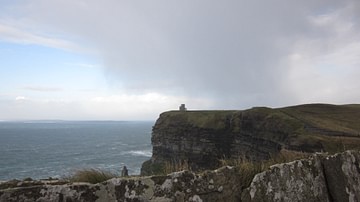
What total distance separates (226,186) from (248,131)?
183 ft

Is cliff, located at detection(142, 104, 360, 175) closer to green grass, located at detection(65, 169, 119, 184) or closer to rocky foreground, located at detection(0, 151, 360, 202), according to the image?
rocky foreground, located at detection(0, 151, 360, 202)

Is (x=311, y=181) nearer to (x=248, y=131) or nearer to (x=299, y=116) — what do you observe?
(x=248, y=131)

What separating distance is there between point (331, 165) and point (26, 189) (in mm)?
5478

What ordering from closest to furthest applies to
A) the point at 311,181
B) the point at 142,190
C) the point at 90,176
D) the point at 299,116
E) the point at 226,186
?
the point at 142,190, the point at 90,176, the point at 226,186, the point at 311,181, the point at 299,116

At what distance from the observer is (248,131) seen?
196ft

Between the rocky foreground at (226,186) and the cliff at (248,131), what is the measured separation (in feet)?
103

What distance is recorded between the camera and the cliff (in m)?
44.8

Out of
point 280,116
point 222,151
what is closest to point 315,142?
point 280,116

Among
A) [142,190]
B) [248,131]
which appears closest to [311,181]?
[142,190]

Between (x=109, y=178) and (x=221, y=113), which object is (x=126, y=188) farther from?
(x=221, y=113)

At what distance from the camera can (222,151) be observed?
64750 millimetres

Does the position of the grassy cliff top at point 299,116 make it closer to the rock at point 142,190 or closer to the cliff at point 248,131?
the cliff at point 248,131

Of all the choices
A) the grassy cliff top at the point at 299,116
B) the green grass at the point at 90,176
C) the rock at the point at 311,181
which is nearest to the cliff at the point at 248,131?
the grassy cliff top at the point at 299,116

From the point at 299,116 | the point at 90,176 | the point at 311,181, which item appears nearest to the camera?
the point at 90,176
